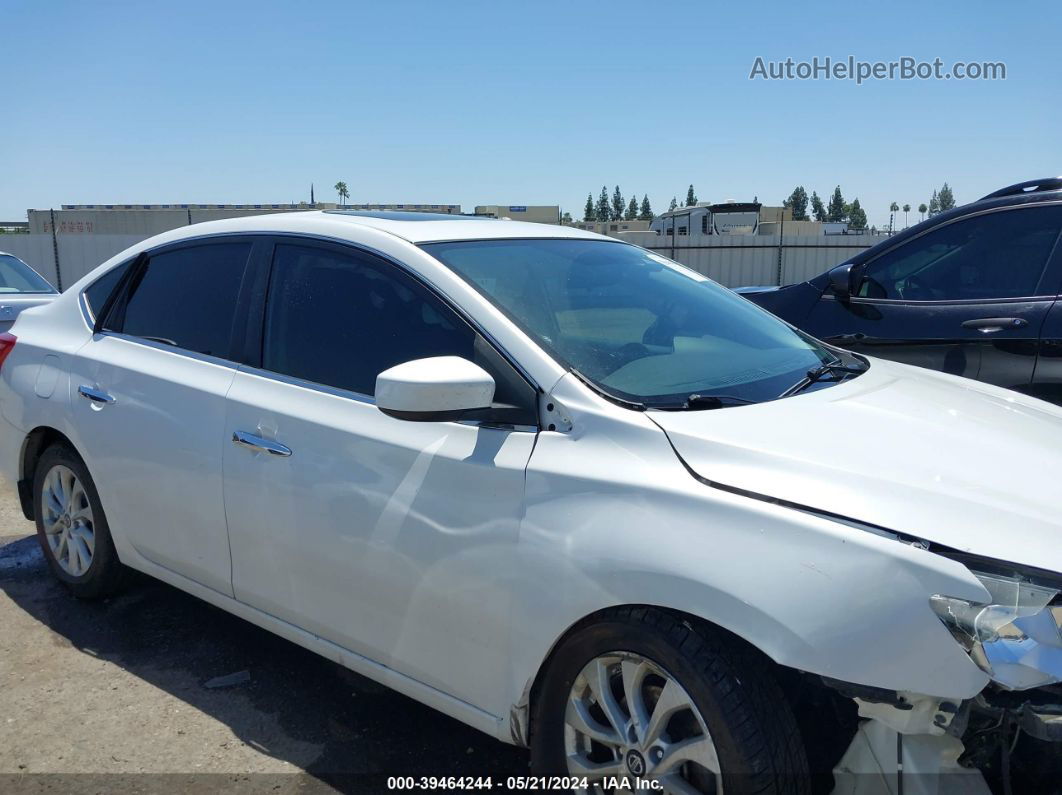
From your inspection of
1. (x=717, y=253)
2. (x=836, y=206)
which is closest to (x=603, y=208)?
(x=836, y=206)

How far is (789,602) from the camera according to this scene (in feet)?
6.21

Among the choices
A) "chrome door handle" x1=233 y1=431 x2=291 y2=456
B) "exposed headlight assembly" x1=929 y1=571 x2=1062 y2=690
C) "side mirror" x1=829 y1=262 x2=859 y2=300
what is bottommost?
"exposed headlight assembly" x1=929 y1=571 x2=1062 y2=690

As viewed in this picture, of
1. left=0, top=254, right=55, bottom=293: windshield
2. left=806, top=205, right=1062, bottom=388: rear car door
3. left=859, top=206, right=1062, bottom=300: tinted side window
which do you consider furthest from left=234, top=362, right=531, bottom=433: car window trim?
left=0, top=254, right=55, bottom=293: windshield

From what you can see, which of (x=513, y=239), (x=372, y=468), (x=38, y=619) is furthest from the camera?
(x=38, y=619)

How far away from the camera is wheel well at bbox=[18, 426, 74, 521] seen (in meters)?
4.00

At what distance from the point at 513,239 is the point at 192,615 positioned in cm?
230

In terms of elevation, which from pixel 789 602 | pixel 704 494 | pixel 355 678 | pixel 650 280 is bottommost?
pixel 355 678

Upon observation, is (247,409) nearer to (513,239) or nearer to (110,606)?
(513,239)

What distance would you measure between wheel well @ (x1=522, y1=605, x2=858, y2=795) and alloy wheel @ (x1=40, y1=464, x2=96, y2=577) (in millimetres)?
2666

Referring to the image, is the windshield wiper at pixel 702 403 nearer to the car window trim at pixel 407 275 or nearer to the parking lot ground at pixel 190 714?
the car window trim at pixel 407 275

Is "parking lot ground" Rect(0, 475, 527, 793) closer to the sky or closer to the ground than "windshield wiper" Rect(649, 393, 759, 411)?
closer to the ground

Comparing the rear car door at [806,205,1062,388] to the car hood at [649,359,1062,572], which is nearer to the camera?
the car hood at [649,359,1062,572]

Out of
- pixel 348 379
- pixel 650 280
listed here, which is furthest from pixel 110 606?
pixel 650 280

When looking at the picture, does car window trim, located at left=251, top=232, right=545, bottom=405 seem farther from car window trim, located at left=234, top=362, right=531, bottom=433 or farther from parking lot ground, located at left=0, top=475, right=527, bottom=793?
parking lot ground, located at left=0, top=475, right=527, bottom=793
